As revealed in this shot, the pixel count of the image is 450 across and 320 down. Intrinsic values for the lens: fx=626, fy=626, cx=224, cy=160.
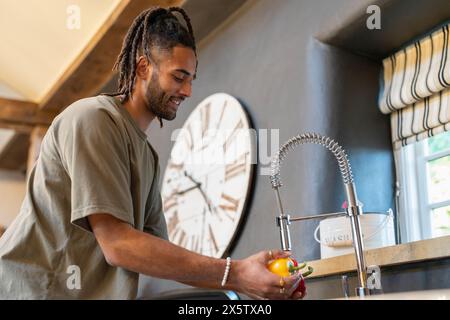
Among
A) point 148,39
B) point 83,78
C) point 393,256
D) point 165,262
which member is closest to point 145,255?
point 165,262

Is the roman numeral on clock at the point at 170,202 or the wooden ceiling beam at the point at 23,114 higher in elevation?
the wooden ceiling beam at the point at 23,114

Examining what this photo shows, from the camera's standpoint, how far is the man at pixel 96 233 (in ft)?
3.58

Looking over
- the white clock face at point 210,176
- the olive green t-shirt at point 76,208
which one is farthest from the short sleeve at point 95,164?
the white clock face at point 210,176

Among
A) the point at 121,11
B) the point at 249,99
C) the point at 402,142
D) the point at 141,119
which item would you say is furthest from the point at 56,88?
the point at 141,119

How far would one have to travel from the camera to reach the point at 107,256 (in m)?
1.10

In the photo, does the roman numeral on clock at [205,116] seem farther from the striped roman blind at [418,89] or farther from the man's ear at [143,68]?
the man's ear at [143,68]

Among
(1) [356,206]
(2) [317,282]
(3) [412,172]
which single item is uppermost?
(3) [412,172]

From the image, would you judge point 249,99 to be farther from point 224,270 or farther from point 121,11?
point 224,270

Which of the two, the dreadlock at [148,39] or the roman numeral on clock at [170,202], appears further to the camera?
the roman numeral on clock at [170,202]

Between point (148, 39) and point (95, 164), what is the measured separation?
19.7 inches

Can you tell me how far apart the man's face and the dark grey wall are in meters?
0.84

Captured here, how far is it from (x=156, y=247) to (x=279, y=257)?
222 millimetres

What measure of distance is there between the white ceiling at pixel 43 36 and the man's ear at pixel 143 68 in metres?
1.75

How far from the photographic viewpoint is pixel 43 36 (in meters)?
3.84
